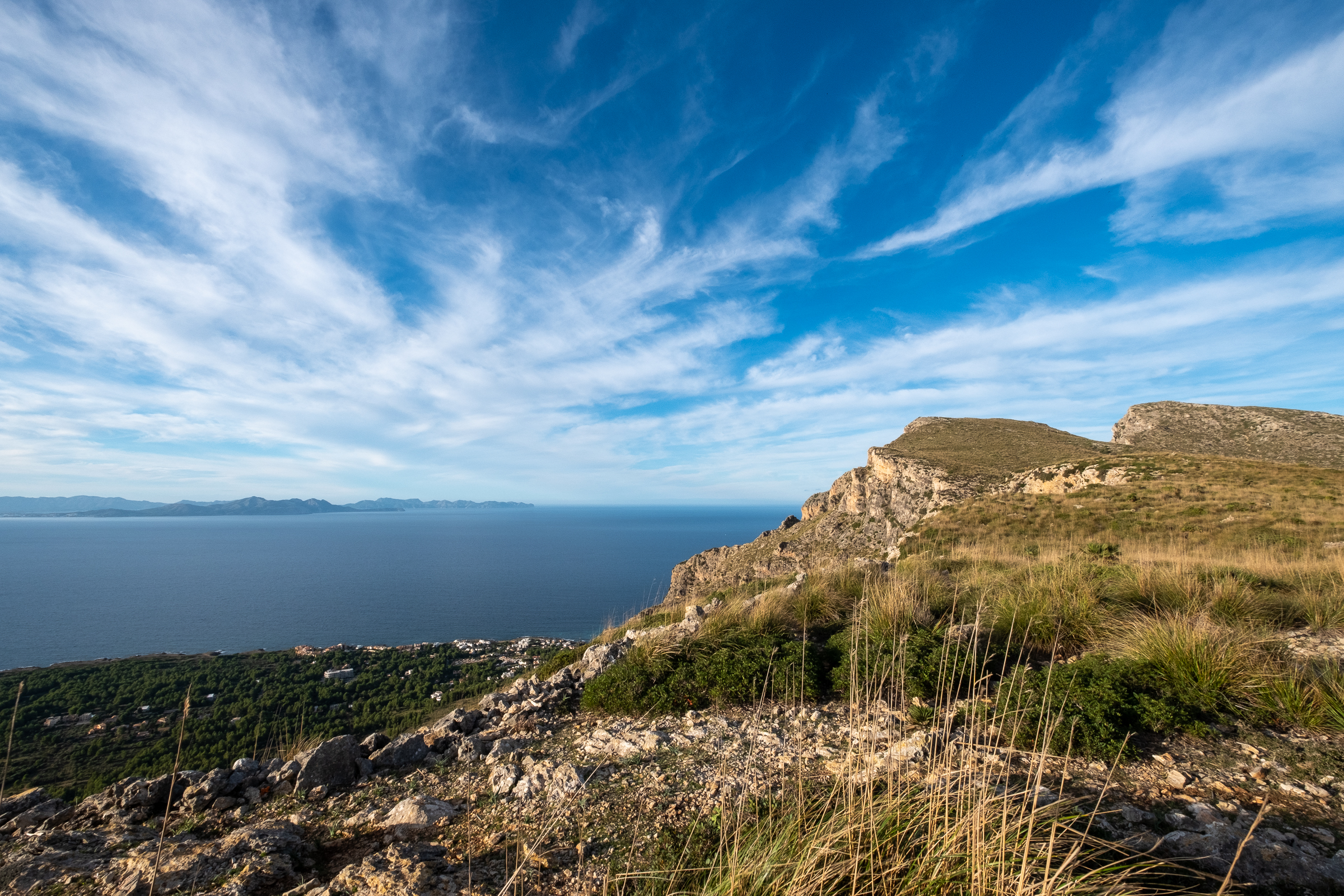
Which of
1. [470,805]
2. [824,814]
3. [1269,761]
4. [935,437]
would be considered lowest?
[470,805]

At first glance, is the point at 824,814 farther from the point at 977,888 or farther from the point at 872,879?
the point at 977,888

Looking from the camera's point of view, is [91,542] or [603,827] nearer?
[603,827]

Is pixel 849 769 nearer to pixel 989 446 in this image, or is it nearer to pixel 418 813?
pixel 418 813

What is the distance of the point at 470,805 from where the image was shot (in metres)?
4.40

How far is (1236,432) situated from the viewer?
176 ft

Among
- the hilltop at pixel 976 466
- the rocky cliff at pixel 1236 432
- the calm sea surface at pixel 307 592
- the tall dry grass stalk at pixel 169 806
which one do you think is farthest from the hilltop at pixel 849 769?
the rocky cliff at pixel 1236 432

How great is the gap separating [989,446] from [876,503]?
1670 centimetres

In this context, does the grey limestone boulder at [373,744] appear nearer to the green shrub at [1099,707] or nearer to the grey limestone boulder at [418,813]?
the grey limestone boulder at [418,813]

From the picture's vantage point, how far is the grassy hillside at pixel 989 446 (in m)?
40.2

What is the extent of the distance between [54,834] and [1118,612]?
37.3ft

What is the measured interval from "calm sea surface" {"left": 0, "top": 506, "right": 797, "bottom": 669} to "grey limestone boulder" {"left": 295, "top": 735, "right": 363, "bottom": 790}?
27.5 feet

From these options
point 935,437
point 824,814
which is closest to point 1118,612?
point 824,814

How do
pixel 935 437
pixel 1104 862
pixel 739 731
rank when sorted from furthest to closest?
pixel 935 437
pixel 739 731
pixel 1104 862

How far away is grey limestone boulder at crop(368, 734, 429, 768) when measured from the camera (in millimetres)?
5363
